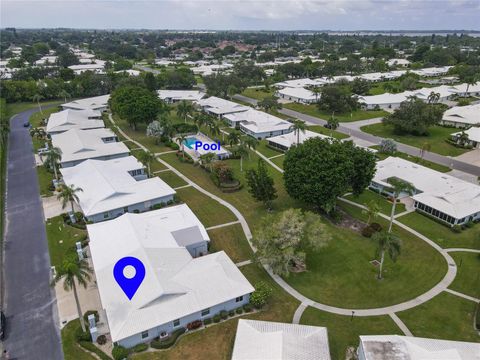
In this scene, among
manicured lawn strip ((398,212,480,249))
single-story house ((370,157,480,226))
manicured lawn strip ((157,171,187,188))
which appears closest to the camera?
manicured lawn strip ((398,212,480,249))

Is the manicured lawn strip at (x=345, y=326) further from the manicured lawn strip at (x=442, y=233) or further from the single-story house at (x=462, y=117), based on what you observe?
the single-story house at (x=462, y=117)

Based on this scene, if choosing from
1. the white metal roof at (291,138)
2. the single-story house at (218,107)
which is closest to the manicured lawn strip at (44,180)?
the white metal roof at (291,138)

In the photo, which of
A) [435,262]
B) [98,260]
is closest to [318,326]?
[435,262]

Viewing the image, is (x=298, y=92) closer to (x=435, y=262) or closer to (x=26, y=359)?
(x=435, y=262)

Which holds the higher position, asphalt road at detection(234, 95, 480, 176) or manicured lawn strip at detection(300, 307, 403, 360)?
asphalt road at detection(234, 95, 480, 176)

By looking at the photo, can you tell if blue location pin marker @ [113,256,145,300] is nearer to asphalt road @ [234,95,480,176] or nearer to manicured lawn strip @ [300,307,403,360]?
manicured lawn strip @ [300,307,403,360]

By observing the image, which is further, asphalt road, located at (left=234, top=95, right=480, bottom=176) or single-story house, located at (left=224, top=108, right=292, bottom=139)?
single-story house, located at (left=224, top=108, right=292, bottom=139)

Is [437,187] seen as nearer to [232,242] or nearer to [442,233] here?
[442,233]

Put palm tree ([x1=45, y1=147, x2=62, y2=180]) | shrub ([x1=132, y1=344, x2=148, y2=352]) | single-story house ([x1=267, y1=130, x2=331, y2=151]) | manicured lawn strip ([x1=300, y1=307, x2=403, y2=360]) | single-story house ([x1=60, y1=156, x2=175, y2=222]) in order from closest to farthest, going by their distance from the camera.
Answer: shrub ([x1=132, y1=344, x2=148, y2=352]) → manicured lawn strip ([x1=300, y1=307, x2=403, y2=360]) → single-story house ([x1=60, y1=156, x2=175, y2=222]) → palm tree ([x1=45, y1=147, x2=62, y2=180]) → single-story house ([x1=267, y1=130, x2=331, y2=151])

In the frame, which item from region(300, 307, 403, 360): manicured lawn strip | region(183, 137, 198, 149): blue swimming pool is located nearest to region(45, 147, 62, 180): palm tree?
region(183, 137, 198, 149): blue swimming pool
